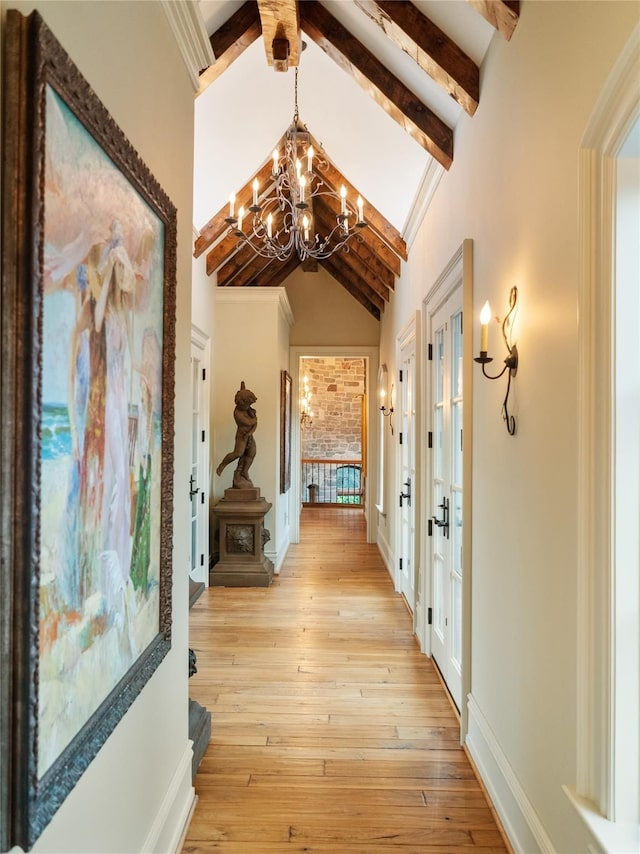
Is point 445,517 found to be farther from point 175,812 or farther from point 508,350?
point 175,812

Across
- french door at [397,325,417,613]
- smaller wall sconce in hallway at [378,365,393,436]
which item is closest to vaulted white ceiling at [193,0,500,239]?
french door at [397,325,417,613]

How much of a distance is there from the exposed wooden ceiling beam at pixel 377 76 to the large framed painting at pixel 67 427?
78.1 inches

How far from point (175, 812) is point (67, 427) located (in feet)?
4.91

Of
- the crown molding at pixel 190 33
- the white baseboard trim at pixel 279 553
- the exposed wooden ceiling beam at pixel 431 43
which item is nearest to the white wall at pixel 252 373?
the white baseboard trim at pixel 279 553

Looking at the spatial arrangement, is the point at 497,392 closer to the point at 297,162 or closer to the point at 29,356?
the point at 29,356

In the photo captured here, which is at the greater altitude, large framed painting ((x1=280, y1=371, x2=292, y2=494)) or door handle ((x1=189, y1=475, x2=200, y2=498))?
large framed painting ((x1=280, y1=371, x2=292, y2=494))

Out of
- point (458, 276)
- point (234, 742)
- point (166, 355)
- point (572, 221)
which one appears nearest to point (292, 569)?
point (234, 742)

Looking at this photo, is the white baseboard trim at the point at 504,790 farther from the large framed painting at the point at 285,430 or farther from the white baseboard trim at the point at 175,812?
the large framed painting at the point at 285,430

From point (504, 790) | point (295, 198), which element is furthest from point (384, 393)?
point (504, 790)

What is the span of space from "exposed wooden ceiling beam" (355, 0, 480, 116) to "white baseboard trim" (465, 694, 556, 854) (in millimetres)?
2682

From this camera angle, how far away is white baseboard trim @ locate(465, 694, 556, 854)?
1.60m

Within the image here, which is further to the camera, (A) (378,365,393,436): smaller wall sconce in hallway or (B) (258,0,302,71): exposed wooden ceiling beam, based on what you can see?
(A) (378,365,393,436): smaller wall sconce in hallway

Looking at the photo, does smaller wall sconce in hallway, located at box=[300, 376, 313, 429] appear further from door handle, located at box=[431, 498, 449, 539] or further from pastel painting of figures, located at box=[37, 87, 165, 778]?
pastel painting of figures, located at box=[37, 87, 165, 778]

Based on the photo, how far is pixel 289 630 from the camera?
→ 3.75 m
